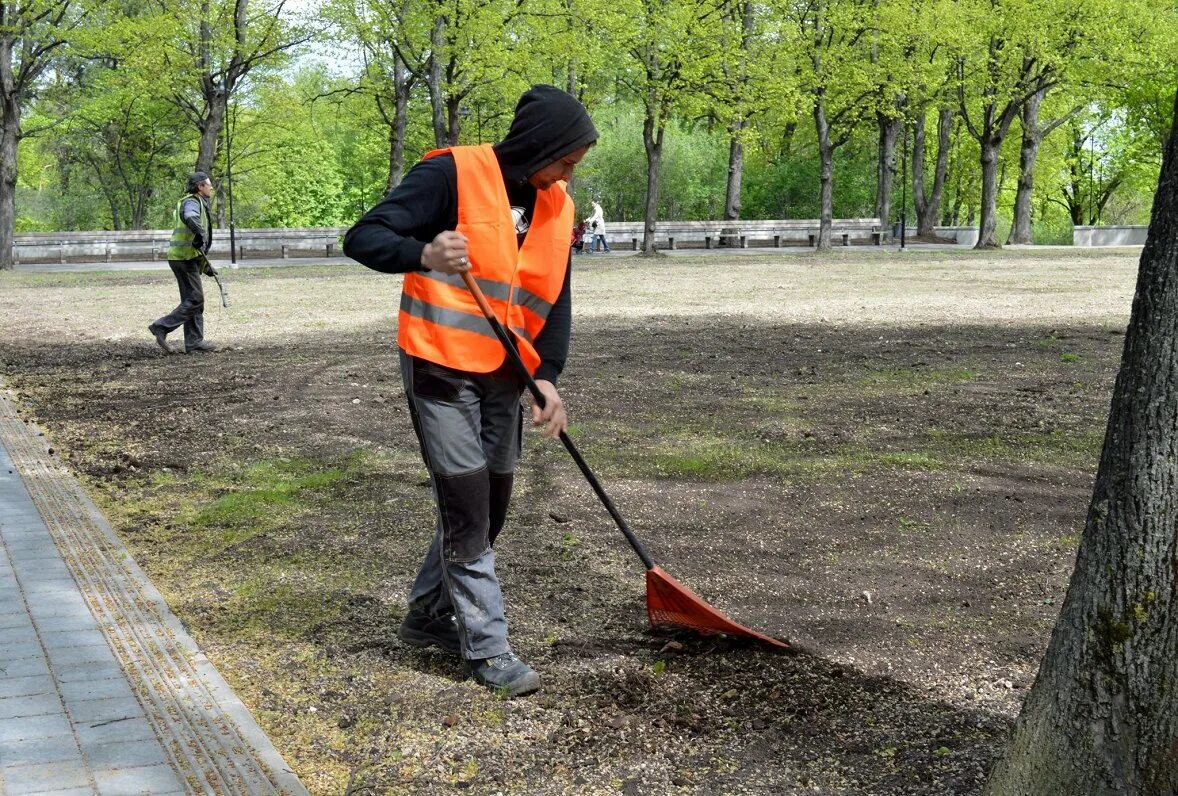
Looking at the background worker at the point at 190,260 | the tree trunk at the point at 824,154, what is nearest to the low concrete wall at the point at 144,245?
the tree trunk at the point at 824,154

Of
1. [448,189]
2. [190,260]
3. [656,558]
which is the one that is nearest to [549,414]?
[448,189]

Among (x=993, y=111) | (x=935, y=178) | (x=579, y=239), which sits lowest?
(x=579, y=239)

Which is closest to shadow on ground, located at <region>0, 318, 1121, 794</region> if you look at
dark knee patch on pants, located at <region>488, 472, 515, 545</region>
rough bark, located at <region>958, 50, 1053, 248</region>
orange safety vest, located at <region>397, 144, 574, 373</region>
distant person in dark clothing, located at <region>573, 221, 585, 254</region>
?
dark knee patch on pants, located at <region>488, 472, 515, 545</region>

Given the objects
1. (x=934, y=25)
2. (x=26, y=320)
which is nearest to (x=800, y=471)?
(x=26, y=320)

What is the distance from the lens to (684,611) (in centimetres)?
434

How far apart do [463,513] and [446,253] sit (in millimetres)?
856

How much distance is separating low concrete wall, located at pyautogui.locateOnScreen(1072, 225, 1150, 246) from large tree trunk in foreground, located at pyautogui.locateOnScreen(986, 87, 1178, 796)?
1767 inches

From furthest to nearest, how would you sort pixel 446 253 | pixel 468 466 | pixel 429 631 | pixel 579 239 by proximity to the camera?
1. pixel 579 239
2. pixel 429 631
3. pixel 468 466
4. pixel 446 253

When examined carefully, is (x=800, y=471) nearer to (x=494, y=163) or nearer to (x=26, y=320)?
(x=494, y=163)

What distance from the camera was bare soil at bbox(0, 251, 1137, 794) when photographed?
11.9 feet

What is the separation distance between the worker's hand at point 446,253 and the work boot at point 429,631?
1.28 metres

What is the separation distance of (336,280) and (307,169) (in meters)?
31.3

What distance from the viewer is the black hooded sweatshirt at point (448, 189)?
3.60 meters

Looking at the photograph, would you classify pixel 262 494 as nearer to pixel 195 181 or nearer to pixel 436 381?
pixel 436 381
